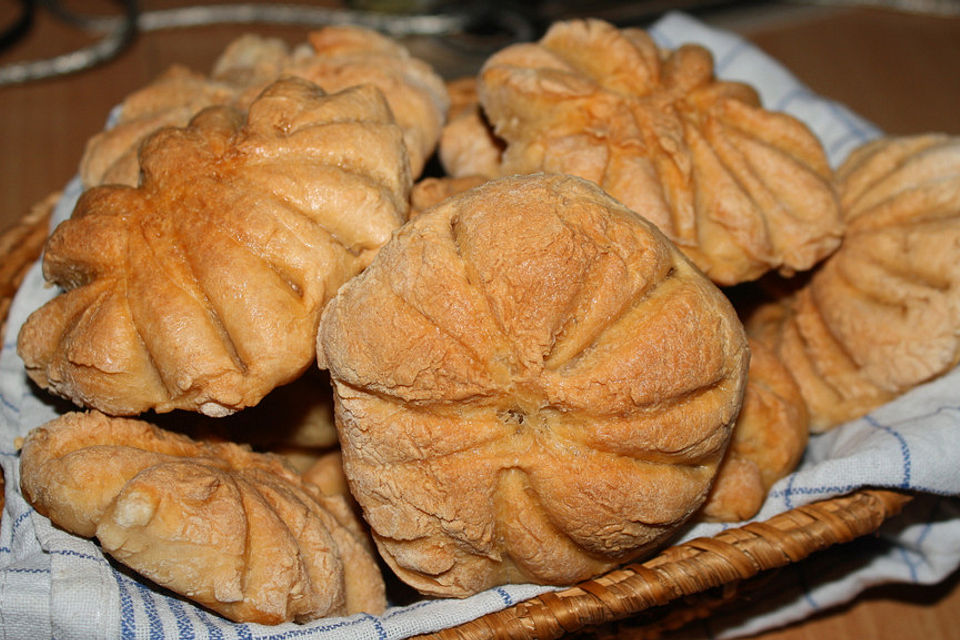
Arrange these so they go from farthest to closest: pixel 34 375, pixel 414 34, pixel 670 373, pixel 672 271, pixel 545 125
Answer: pixel 414 34 < pixel 545 125 < pixel 34 375 < pixel 672 271 < pixel 670 373

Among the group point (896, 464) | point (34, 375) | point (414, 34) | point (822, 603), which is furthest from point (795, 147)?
point (414, 34)

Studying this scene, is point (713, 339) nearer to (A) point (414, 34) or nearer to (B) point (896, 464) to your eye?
(B) point (896, 464)

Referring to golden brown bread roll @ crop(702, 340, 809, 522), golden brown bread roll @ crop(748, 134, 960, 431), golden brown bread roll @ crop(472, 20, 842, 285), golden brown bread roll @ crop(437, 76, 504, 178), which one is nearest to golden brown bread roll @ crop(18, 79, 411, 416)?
golden brown bread roll @ crop(472, 20, 842, 285)

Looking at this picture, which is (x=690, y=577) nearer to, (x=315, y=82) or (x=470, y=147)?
(x=470, y=147)

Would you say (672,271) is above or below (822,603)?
above

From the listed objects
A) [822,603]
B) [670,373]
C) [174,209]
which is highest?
[174,209]

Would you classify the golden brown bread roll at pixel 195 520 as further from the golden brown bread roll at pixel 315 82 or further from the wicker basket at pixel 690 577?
the golden brown bread roll at pixel 315 82

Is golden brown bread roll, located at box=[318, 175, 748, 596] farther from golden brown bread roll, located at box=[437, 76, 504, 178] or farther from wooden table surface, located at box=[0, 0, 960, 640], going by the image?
wooden table surface, located at box=[0, 0, 960, 640]
